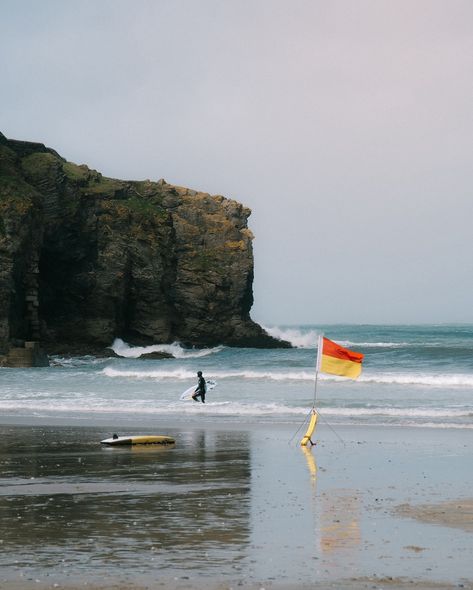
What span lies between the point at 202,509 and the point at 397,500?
9.81 feet

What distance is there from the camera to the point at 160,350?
3617 inches

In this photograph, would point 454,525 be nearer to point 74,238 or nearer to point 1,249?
point 1,249

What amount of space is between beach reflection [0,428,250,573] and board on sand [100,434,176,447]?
0.35 metres

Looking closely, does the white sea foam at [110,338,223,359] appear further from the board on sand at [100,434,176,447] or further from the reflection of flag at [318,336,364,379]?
the reflection of flag at [318,336,364,379]

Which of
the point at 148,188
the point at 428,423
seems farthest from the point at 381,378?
the point at 148,188

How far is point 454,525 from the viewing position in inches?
533

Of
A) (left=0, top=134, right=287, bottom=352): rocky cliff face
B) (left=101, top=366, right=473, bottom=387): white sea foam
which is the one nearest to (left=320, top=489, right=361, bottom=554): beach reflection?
(left=101, top=366, right=473, bottom=387): white sea foam

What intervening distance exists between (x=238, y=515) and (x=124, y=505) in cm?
183

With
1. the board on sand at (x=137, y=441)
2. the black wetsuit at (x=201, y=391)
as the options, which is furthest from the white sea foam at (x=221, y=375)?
the board on sand at (x=137, y=441)

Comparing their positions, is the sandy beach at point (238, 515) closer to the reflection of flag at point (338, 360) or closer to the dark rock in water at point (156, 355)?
the reflection of flag at point (338, 360)

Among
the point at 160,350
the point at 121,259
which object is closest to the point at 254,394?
the point at 160,350

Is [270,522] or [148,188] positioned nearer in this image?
[270,522]

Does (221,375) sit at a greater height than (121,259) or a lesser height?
lesser

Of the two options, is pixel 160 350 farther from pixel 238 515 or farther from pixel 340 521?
pixel 340 521
